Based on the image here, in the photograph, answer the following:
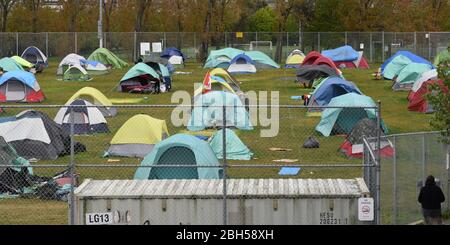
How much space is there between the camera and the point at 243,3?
91500mm

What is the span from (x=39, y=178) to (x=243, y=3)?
72764 millimetres

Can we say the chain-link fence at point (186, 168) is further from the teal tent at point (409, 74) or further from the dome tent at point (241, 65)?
the dome tent at point (241, 65)

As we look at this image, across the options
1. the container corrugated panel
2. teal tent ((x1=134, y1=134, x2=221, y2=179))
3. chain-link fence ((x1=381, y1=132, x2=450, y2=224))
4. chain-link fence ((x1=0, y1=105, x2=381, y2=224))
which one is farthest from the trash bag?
the container corrugated panel

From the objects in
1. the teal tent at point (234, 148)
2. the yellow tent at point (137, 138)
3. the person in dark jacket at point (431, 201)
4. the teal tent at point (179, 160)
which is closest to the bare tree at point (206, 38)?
the yellow tent at point (137, 138)

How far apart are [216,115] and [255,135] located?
1.27 m

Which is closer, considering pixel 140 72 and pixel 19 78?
pixel 19 78

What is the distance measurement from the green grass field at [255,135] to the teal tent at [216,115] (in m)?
0.38

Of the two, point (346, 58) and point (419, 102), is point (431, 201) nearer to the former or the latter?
point (419, 102)

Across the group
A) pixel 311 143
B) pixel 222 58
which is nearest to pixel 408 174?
pixel 311 143

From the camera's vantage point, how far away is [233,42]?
2918 inches

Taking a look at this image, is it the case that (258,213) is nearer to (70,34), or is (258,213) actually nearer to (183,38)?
(70,34)

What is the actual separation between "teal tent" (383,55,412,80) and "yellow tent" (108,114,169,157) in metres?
26.4

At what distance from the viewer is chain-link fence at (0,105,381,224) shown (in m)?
14.9

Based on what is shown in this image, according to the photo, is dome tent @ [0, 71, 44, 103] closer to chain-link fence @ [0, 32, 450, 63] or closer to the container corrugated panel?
the container corrugated panel
